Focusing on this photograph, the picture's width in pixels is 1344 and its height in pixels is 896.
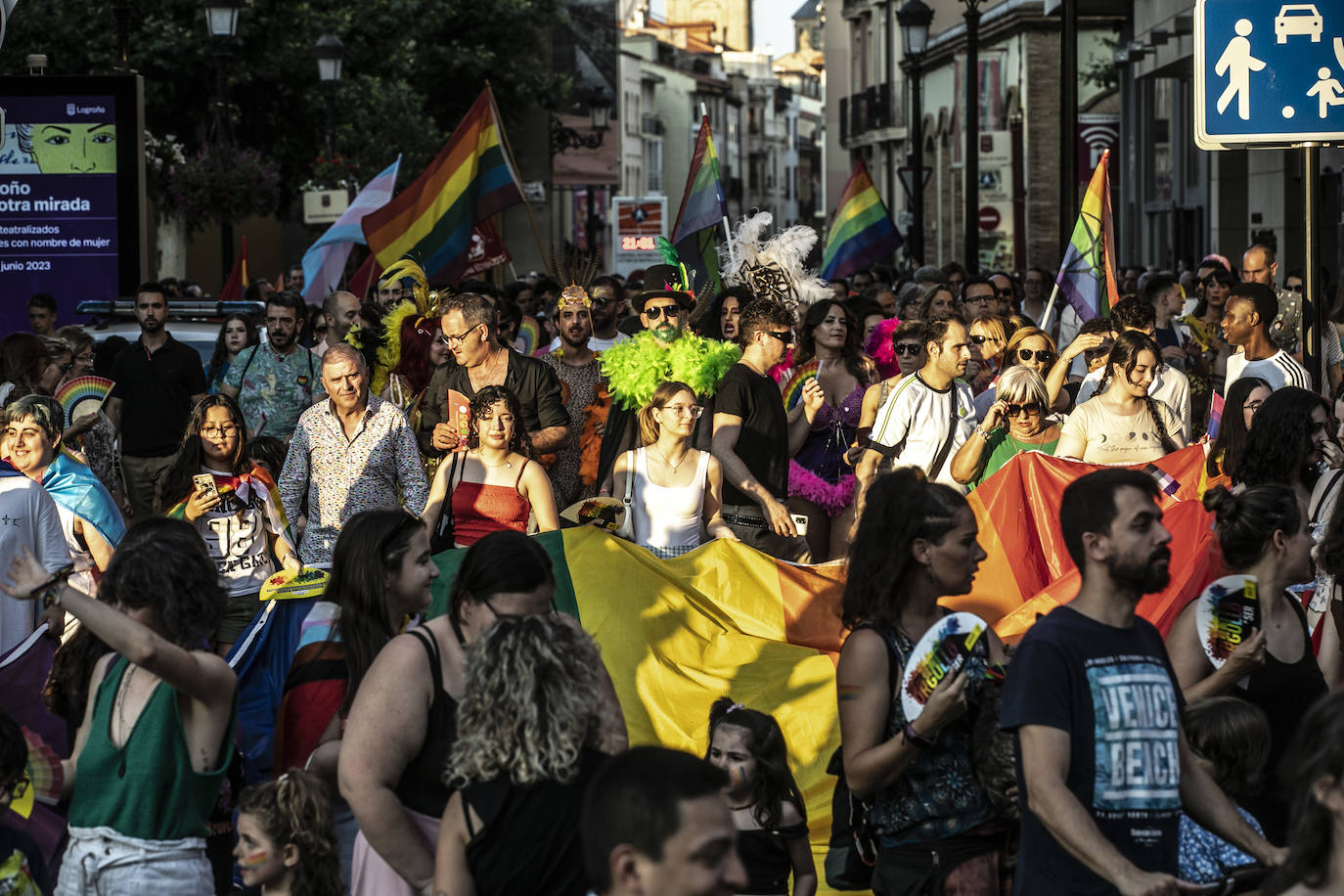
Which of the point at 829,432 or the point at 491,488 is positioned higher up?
the point at 829,432

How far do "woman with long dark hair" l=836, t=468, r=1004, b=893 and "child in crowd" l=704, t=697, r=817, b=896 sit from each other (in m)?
0.85

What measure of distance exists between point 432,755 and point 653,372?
5.59 m

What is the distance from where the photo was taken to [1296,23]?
745 centimetres

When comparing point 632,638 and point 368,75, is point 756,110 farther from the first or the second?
point 632,638

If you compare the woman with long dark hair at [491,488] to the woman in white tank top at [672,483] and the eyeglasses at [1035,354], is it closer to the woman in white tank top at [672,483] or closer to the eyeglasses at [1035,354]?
the woman in white tank top at [672,483]

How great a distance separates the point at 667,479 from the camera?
8844 mm

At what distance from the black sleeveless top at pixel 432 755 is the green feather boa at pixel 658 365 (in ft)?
17.9

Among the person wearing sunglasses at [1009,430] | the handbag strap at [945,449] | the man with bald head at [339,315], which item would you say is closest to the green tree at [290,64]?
the man with bald head at [339,315]

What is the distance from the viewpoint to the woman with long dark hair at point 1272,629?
5.23 metres

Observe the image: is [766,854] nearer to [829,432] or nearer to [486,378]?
[486,378]

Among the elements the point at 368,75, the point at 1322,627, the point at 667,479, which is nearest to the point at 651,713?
the point at 667,479

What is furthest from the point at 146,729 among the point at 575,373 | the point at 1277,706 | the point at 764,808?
the point at 575,373

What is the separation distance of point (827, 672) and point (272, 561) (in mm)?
2569

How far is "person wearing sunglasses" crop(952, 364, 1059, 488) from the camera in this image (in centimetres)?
939
